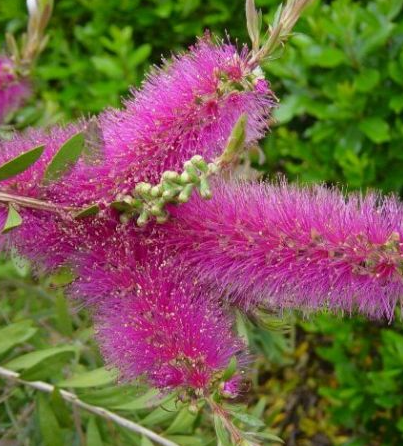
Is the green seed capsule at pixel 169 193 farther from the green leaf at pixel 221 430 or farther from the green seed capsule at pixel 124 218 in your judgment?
the green leaf at pixel 221 430

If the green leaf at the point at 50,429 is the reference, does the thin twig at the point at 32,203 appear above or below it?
above

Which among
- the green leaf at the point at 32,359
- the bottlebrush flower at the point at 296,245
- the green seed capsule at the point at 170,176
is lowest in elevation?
the green leaf at the point at 32,359

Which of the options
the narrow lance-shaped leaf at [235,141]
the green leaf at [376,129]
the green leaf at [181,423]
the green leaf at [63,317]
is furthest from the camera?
the green leaf at [376,129]

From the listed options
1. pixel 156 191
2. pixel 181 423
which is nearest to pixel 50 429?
pixel 181 423

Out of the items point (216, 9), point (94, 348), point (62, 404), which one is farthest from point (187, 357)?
point (216, 9)

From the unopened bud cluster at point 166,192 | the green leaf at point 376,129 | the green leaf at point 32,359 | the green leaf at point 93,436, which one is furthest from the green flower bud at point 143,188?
the green leaf at point 376,129

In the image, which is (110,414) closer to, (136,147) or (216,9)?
(136,147)

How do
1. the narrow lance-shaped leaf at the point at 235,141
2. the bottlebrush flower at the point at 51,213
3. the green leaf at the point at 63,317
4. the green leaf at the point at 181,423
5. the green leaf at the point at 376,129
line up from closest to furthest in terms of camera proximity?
the narrow lance-shaped leaf at the point at 235,141
the bottlebrush flower at the point at 51,213
the green leaf at the point at 181,423
the green leaf at the point at 63,317
the green leaf at the point at 376,129

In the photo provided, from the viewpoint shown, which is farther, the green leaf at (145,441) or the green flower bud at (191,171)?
the green leaf at (145,441)
